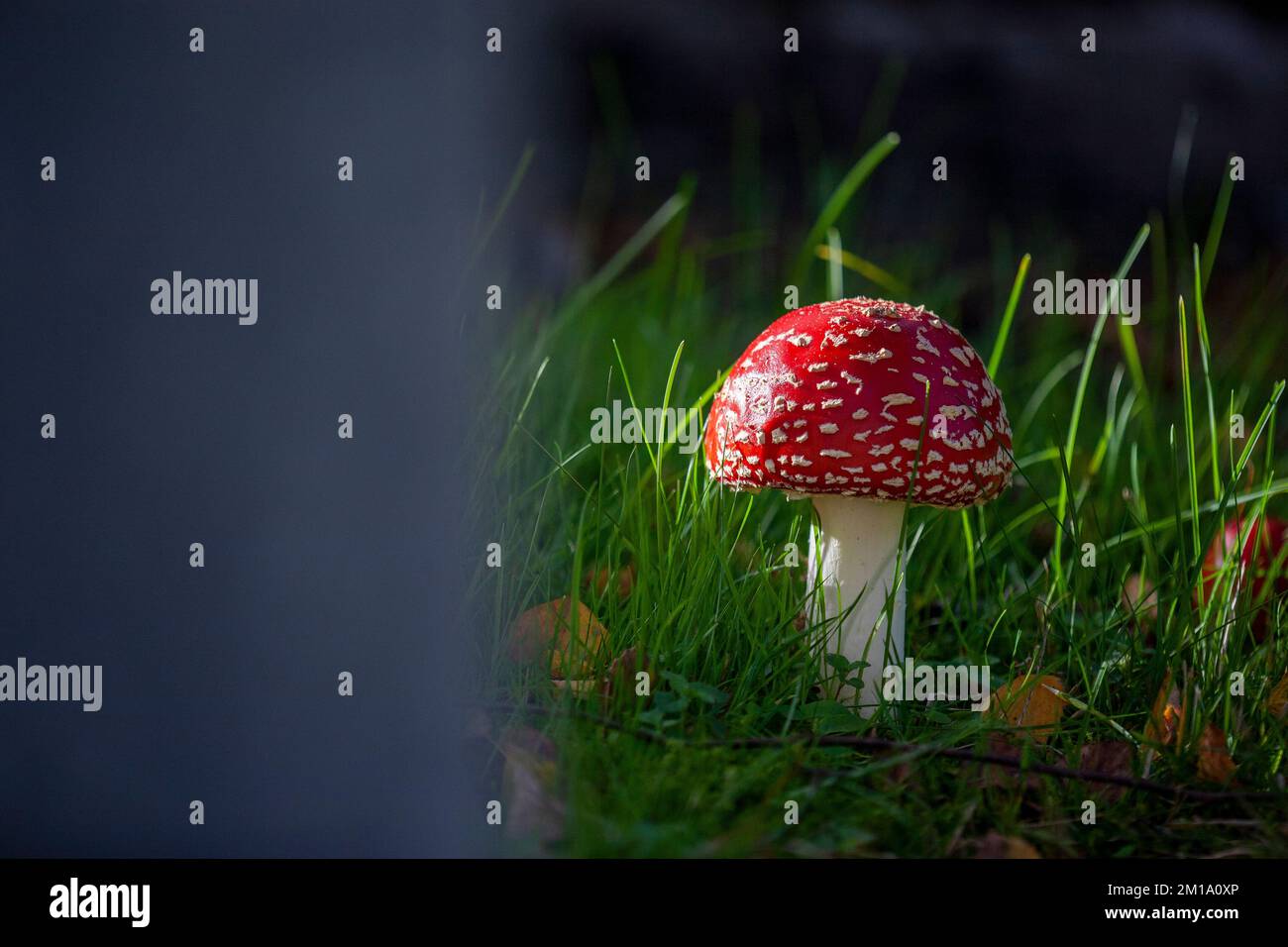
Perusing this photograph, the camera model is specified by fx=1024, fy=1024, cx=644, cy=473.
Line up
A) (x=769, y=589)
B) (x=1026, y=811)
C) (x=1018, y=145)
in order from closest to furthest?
(x=1026, y=811) < (x=769, y=589) < (x=1018, y=145)

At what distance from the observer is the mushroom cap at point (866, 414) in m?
1.56

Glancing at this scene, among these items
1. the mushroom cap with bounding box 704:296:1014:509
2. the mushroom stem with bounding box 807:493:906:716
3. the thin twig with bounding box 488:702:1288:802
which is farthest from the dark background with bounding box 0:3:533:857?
the mushroom stem with bounding box 807:493:906:716

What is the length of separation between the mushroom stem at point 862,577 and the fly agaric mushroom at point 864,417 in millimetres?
17

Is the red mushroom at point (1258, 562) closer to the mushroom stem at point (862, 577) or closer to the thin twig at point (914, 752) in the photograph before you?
the thin twig at point (914, 752)

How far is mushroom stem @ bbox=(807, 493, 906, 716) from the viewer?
178 cm

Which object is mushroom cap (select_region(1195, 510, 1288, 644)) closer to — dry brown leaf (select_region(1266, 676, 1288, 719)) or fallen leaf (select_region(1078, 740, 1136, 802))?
dry brown leaf (select_region(1266, 676, 1288, 719))

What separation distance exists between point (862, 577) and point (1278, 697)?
722 millimetres

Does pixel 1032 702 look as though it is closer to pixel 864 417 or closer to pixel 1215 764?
pixel 1215 764

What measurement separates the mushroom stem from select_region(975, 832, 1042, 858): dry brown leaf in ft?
1.17

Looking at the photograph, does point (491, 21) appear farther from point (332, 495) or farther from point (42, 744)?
point (42, 744)

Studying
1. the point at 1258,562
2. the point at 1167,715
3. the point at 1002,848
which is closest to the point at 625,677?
the point at 1002,848

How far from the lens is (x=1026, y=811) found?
5.08 feet
